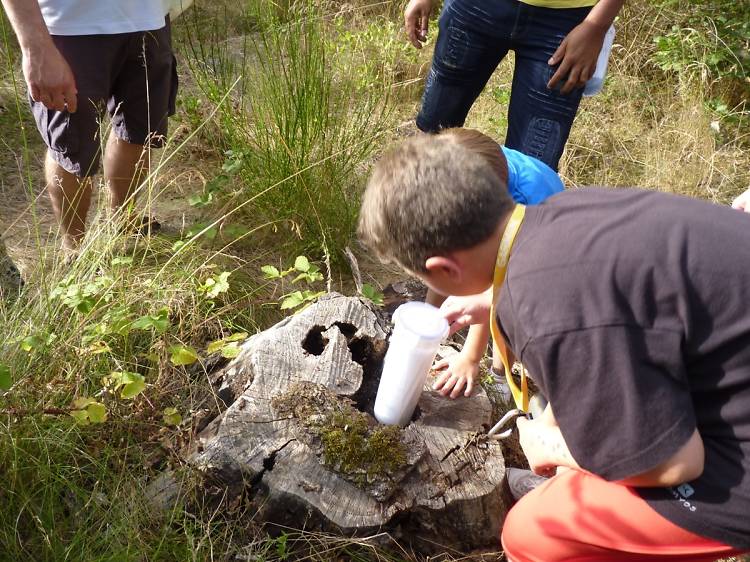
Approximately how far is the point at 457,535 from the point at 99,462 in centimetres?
99

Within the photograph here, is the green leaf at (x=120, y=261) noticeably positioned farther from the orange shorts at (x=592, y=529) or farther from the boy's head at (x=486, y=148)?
the orange shorts at (x=592, y=529)

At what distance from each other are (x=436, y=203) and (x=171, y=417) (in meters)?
1.08

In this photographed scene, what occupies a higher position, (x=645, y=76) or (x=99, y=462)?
(x=645, y=76)

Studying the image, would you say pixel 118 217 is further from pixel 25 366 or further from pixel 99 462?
pixel 99 462

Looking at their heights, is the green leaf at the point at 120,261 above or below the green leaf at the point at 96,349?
above

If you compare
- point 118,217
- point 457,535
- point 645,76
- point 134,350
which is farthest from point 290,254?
point 645,76

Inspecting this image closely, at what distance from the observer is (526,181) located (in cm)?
200

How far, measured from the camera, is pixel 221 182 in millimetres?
3010

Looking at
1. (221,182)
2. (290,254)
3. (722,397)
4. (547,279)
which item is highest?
(547,279)

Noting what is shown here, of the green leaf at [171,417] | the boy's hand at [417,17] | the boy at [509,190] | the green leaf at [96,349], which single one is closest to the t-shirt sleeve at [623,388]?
the boy at [509,190]

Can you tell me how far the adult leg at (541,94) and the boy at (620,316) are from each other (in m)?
1.05

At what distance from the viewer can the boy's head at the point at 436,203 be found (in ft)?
4.20

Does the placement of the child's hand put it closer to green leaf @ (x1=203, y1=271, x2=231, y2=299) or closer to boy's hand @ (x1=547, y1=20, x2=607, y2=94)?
green leaf @ (x1=203, y1=271, x2=231, y2=299)

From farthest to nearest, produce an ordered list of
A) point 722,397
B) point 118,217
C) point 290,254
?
point 290,254 < point 118,217 < point 722,397
